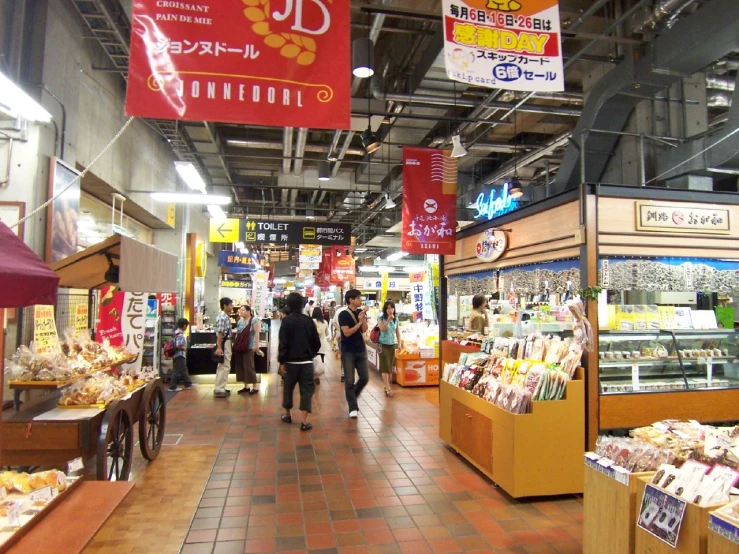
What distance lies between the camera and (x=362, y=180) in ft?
48.5

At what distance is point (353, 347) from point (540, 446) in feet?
10.9

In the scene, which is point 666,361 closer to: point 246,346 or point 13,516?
point 13,516

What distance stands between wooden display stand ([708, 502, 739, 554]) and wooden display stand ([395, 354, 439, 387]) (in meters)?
7.80

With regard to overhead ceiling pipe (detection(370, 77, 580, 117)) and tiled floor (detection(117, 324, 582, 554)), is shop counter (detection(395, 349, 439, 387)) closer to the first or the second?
tiled floor (detection(117, 324, 582, 554))

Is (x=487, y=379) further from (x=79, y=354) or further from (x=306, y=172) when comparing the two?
(x=306, y=172)

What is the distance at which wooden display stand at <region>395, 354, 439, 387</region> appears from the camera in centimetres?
984

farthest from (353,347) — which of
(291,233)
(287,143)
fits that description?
(291,233)

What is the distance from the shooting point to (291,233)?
1341 centimetres

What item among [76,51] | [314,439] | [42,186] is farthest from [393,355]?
[76,51]

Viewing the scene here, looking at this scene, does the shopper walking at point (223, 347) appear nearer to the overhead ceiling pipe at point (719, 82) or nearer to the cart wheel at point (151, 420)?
the cart wheel at point (151, 420)

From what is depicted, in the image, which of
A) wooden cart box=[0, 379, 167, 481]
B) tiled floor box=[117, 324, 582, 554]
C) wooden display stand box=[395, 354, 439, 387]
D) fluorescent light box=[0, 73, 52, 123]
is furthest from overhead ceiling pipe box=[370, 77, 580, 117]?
wooden cart box=[0, 379, 167, 481]

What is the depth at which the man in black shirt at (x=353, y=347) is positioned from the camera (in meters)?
6.88

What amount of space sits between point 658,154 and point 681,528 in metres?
5.83

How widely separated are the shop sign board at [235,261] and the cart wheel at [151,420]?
1216cm
